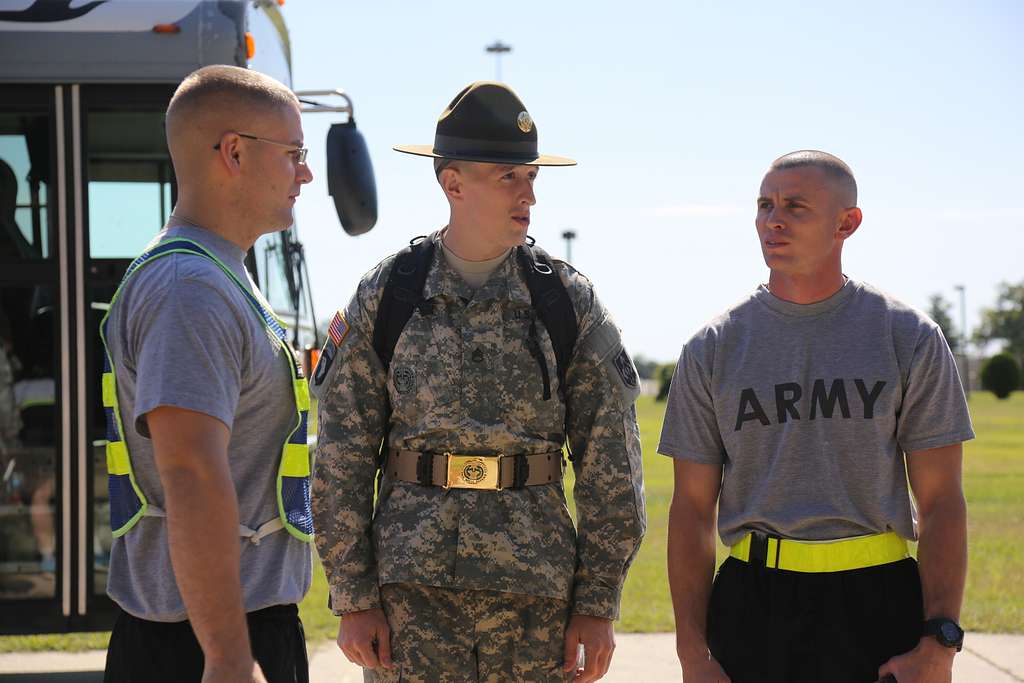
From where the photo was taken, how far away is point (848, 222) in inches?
126

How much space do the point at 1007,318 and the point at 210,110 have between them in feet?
369

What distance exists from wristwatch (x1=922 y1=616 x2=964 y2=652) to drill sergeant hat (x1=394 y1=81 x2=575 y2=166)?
154 centimetres

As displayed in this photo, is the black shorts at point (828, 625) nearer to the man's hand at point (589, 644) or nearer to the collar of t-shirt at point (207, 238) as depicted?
the man's hand at point (589, 644)

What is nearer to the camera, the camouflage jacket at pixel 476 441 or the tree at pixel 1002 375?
the camouflage jacket at pixel 476 441

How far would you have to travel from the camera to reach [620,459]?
317 centimetres

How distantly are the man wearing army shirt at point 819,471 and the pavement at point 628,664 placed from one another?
284cm

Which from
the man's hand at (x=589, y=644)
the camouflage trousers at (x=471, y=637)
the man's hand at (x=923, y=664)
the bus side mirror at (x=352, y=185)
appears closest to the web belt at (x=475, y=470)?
the camouflage trousers at (x=471, y=637)

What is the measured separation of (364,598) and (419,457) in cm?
39

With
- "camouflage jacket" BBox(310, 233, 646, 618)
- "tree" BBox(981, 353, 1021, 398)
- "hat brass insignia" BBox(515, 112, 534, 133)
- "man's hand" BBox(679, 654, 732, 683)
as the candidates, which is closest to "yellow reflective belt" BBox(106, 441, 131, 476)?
"camouflage jacket" BBox(310, 233, 646, 618)

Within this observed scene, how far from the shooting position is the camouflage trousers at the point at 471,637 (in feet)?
9.97

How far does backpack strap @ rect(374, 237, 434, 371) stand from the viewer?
3.19 metres

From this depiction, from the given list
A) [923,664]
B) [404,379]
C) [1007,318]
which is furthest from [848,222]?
[1007,318]

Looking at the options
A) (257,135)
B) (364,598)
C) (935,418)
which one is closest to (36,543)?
(364,598)

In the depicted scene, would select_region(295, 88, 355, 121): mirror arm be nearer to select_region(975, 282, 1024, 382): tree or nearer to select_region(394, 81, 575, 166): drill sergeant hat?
select_region(394, 81, 575, 166): drill sergeant hat
